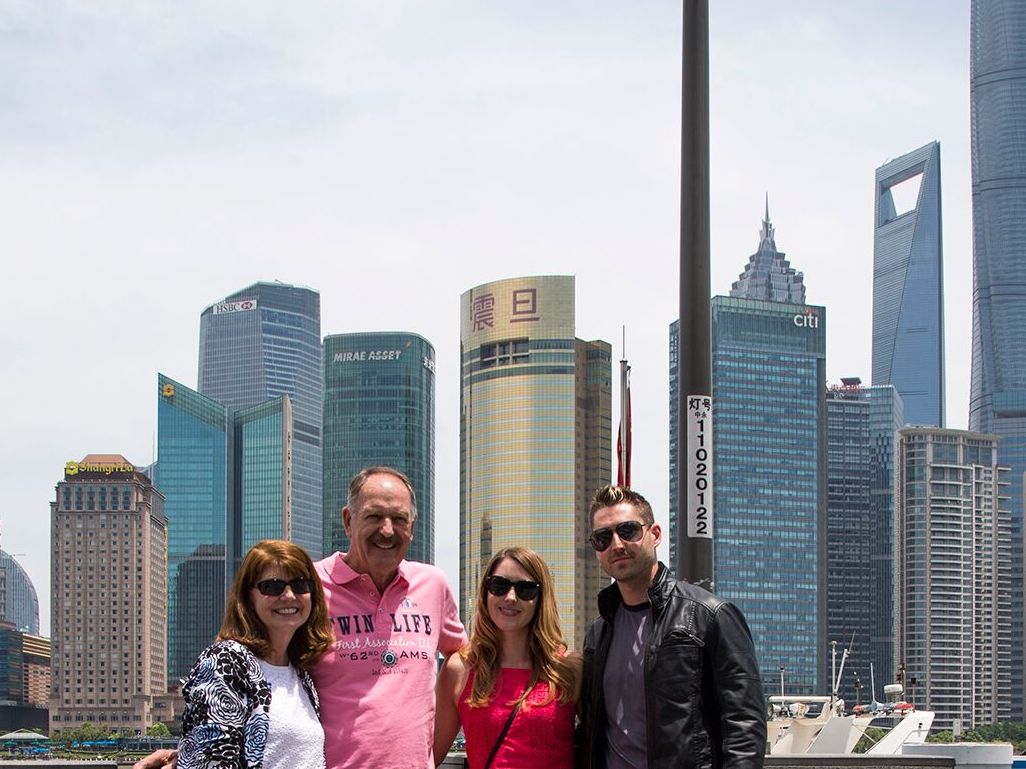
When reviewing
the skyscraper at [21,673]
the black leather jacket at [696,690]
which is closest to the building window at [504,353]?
the skyscraper at [21,673]

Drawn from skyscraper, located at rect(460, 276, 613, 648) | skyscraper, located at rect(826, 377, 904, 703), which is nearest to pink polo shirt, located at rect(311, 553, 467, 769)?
skyscraper, located at rect(460, 276, 613, 648)

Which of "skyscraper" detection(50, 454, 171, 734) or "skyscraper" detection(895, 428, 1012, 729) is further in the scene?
"skyscraper" detection(895, 428, 1012, 729)

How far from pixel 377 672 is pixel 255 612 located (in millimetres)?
526

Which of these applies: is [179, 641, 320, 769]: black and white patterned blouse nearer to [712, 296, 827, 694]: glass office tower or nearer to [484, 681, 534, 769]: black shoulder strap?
[484, 681, 534, 769]: black shoulder strap

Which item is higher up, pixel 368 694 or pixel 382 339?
pixel 382 339

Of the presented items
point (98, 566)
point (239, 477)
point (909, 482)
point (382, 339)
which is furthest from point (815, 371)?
point (98, 566)

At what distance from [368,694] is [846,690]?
195888 millimetres

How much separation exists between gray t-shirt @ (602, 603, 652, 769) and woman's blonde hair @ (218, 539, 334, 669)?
997mm

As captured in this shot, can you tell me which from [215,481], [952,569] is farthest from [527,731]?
[215,481]

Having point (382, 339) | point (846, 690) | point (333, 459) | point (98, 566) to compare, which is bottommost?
point (846, 690)

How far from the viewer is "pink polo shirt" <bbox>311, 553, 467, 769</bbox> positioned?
513cm

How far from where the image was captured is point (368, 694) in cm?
517

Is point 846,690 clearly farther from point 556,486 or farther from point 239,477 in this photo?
point 239,477

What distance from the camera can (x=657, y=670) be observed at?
500cm
